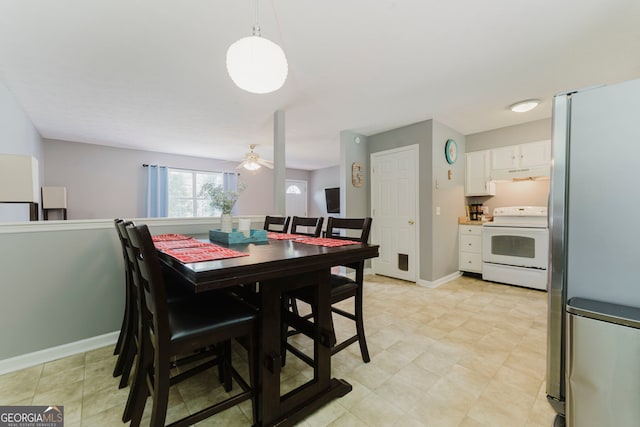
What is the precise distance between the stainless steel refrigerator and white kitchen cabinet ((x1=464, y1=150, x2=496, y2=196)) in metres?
3.43

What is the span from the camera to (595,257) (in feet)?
3.33

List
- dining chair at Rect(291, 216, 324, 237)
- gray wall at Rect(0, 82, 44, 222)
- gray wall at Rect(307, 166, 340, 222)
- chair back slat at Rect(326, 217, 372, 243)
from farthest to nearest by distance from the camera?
gray wall at Rect(307, 166, 340, 222)
gray wall at Rect(0, 82, 44, 222)
dining chair at Rect(291, 216, 324, 237)
chair back slat at Rect(326, 217, 372, 243)

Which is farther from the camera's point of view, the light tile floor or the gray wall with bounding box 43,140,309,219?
the gray wall with bounding box 43,140,309,219

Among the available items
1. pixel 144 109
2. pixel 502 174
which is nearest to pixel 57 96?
pixel 144 109

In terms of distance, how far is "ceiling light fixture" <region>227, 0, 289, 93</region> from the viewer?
1311 mm

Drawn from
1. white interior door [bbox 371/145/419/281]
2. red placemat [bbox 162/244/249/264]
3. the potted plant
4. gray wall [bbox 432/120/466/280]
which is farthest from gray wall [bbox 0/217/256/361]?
gray wall [bbox 432/120/466/280]

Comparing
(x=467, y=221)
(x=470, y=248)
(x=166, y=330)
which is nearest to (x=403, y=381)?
(x=166, y=330)

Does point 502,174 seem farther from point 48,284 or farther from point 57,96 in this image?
point 57,96

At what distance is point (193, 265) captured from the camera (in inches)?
41.9

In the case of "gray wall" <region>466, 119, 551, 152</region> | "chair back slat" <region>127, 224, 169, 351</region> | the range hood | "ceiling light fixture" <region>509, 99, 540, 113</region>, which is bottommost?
"chair back slat" <region>127, 224, 169, 351</region>

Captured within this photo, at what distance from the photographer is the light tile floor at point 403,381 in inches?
53.7

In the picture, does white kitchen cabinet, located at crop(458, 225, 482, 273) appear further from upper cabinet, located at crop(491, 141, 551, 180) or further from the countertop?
upper cabinet, located at crop(491, 141, 551, 180)

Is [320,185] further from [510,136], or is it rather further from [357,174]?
[510,136]

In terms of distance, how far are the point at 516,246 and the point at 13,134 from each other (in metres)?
6.19
